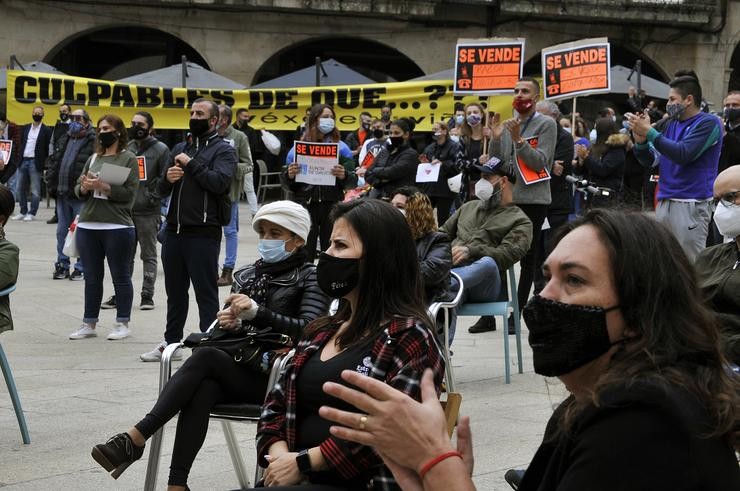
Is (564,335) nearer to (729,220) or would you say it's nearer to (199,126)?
(729,220)

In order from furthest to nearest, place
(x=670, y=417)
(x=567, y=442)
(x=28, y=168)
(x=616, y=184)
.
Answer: (x=28, y=168), (x=616, y=184), (x=567, y=442), (x=670, y=417)

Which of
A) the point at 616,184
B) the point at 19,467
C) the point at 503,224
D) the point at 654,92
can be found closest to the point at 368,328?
the point at 19,467

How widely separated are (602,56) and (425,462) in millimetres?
10472

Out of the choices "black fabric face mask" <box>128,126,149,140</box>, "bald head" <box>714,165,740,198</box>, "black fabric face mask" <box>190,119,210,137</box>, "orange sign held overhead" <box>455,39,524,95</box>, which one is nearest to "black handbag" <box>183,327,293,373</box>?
"bald head" <box>714,165,740,198</box>

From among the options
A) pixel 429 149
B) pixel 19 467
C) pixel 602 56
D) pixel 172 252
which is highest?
pixel 602 56

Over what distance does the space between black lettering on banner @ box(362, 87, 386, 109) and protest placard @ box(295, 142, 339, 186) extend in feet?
32.2

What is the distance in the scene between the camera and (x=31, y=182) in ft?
64.5

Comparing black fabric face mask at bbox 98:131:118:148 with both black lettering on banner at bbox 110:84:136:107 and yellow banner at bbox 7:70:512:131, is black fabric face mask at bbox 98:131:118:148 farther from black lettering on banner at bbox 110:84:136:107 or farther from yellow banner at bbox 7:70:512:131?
black lettering on banner at bbox 110:84:136:107

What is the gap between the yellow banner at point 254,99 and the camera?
2066 cm

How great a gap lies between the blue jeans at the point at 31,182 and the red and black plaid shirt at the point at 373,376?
16.1 metres

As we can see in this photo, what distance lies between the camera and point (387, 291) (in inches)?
160

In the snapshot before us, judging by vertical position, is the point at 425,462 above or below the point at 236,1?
below

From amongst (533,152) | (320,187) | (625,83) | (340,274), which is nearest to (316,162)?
(320,187)

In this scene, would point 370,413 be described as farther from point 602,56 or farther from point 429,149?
point 429,149
